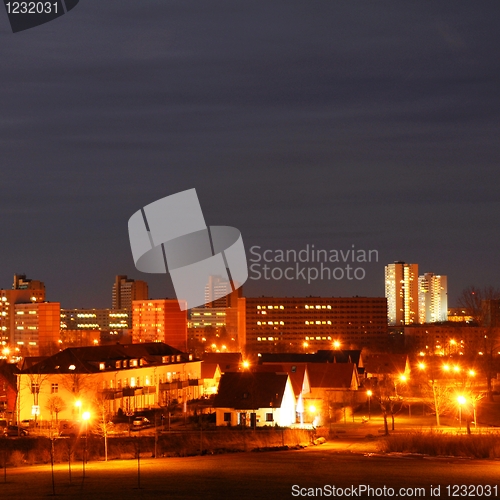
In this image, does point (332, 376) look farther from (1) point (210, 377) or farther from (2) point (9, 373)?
(2) point (9, 373)

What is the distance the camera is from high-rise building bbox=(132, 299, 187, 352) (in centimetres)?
10906

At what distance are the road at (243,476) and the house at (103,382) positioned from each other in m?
12.2

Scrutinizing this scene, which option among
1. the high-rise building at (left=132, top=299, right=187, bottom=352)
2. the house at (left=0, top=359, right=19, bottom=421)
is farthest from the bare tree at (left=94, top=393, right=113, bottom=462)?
the high-rise building at (left=132, top=299, right=187, bottom=352)

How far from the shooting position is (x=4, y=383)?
4238cm

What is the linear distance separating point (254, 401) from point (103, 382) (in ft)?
30.3

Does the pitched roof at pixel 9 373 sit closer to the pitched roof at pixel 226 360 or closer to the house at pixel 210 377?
the house at pixel 210 377

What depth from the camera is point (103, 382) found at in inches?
1604

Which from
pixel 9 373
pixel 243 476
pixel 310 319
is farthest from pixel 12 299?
pixel 243 476

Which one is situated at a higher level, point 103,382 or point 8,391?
point 103,382

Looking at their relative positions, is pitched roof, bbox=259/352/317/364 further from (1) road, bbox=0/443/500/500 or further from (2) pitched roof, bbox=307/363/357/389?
(1) road, bbox=0/443/500/500

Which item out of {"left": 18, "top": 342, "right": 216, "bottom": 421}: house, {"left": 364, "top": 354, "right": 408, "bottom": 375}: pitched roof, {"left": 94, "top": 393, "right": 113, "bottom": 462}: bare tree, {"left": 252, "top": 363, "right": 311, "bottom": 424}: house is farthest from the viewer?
{"left": 364, "top": 354, "right": 408, "bottom": 375}: pitched roof

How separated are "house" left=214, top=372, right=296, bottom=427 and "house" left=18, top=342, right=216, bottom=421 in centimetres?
545

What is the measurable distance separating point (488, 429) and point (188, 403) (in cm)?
1588

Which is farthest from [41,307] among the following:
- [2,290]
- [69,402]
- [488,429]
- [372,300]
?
[488,429]
